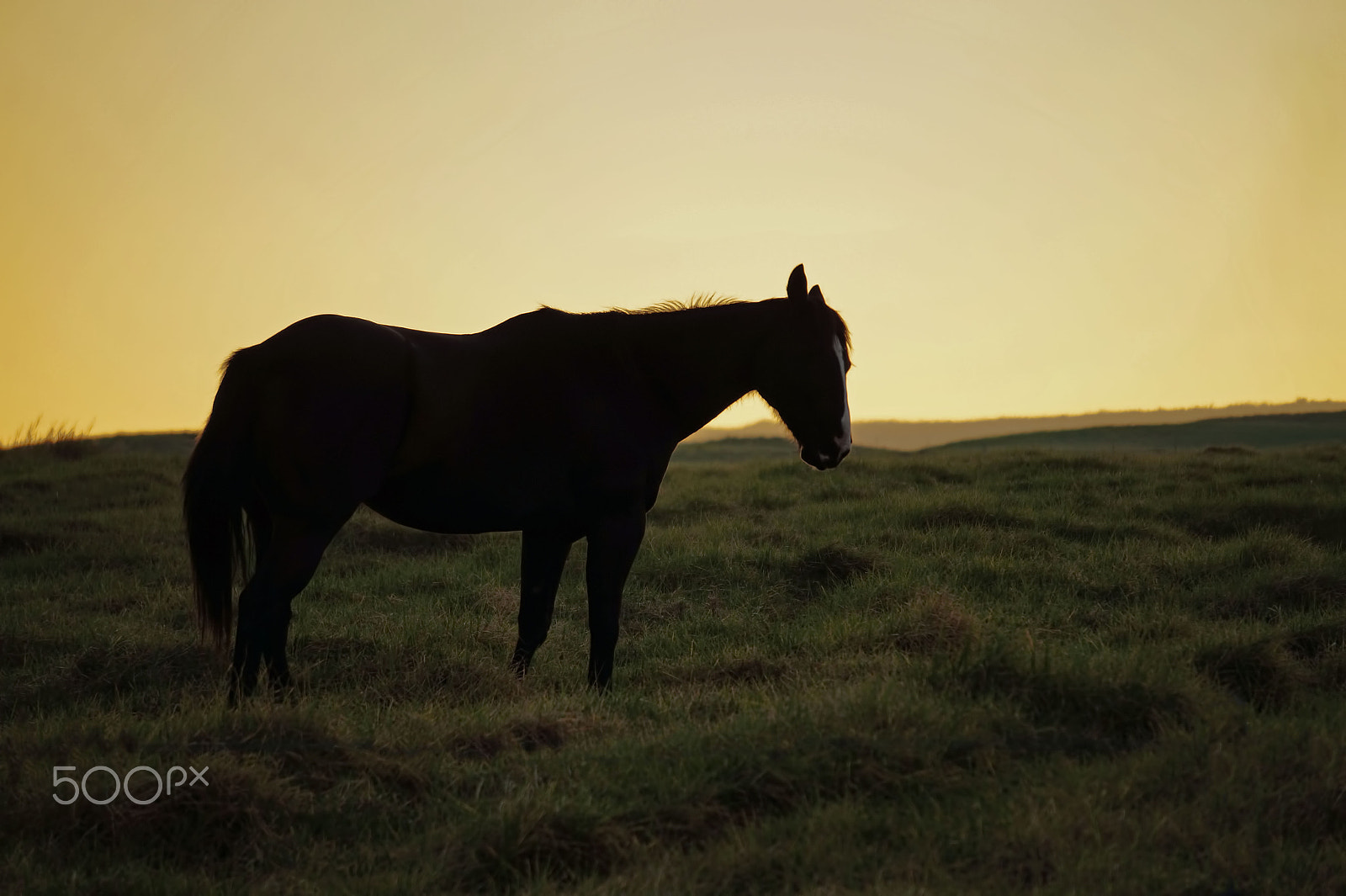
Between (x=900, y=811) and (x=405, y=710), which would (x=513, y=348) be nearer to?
(x=405, y=710)

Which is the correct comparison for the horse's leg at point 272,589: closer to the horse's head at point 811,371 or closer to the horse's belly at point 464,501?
the horse's belly at point 464,501

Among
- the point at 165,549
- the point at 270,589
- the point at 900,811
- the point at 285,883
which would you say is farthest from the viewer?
the point at 165,549

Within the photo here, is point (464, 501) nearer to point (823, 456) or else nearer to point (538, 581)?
point (538, 581)

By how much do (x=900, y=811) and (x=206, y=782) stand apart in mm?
2879

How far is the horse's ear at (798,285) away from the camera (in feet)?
22.4

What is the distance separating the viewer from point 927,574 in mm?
9711

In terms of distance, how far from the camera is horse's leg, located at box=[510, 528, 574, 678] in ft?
23.4

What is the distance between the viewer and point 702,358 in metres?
7.03

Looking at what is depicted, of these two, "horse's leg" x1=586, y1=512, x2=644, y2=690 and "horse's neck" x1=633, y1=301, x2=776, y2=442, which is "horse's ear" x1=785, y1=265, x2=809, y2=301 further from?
"horse's leg" x1=586, y1=512, x2=644, y2=690

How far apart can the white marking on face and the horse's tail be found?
11.8 ft

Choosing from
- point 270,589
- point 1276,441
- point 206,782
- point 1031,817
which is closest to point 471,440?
point 270,589

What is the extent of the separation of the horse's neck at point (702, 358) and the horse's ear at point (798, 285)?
18cm

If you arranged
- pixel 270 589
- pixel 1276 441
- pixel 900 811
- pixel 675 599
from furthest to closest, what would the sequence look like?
pixel 1276 441 < pixel 675 599 < pixel 270 589 < pixel 900 811

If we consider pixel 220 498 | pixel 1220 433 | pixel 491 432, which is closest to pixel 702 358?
pixel 491 432
